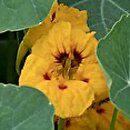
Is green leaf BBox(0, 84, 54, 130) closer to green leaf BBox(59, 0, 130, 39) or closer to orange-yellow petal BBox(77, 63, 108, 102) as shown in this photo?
orange-yellow petal BBox(77, 63, 108, 102)

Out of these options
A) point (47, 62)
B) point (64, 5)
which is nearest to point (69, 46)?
point (47, 62)

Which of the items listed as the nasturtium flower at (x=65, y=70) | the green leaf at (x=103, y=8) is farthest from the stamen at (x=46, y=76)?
the green leaf at (x=103, y=8)

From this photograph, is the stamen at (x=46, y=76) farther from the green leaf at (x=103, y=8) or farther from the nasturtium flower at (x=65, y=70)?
the green leaf at (x=103, y=8)

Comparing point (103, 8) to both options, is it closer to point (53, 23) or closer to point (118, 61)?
point (53, 23)

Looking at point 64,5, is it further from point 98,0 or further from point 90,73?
point 90,73

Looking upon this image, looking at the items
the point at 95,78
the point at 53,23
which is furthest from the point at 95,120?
the point at 53,23
